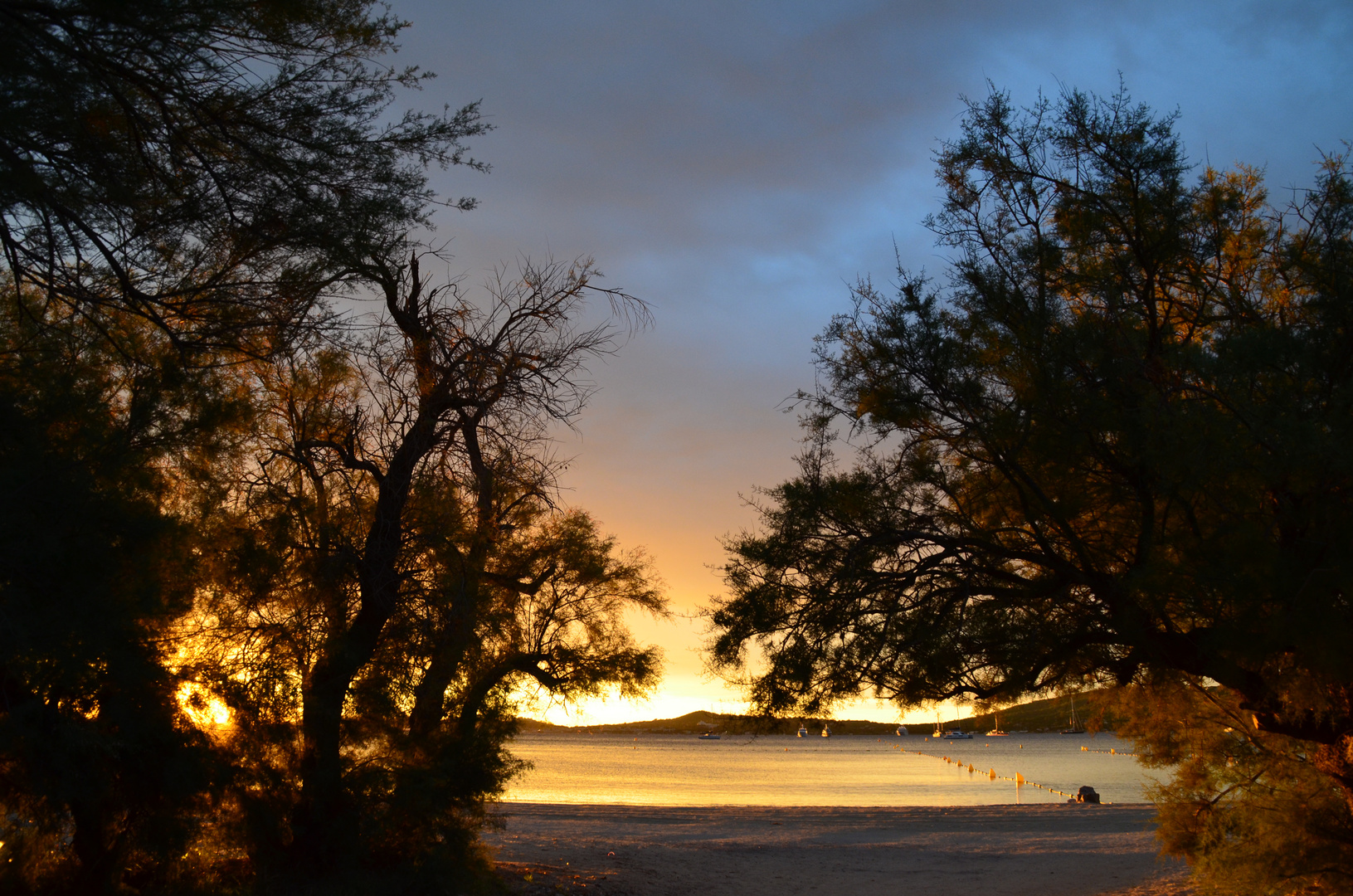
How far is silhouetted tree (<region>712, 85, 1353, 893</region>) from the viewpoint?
22.6 feet

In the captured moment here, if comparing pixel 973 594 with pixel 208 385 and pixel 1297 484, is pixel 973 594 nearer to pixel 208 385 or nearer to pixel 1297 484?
pixel 1297 484

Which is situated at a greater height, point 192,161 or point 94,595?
point 192,161

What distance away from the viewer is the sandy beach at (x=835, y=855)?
542 inches

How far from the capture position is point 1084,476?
8.42 m

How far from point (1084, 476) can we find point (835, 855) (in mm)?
13399

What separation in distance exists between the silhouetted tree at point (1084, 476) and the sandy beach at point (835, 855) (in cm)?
545

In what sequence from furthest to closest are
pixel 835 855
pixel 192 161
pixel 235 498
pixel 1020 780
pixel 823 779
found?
pixel 823 779, pixel 1020 780, pixel 835 855, pixel 235 498, pixel 192 161

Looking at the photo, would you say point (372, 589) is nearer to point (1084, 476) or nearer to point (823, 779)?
point (1084, 476)

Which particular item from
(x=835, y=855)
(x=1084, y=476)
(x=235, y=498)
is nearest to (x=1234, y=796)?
(x=1084, y=476)

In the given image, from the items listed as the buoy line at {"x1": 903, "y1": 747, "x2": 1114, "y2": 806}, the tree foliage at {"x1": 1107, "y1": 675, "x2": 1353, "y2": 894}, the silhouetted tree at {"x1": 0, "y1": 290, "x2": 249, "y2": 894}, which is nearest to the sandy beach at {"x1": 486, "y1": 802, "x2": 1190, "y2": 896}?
the tree foliage at {"x1": 1107, "y1": 675, "x2": 1353, "y2": 894}

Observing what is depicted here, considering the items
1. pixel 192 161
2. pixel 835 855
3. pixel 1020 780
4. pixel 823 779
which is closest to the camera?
pixel 192 161

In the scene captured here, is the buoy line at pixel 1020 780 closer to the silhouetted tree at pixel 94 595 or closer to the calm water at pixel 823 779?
the calm water at pixel 823 779

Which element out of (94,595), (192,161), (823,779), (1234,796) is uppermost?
(192,161)

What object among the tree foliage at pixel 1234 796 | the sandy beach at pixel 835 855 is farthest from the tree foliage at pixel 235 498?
the tree foliage at pixel 1234 796
